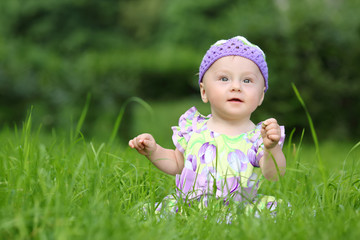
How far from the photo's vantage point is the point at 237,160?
2.70 metres

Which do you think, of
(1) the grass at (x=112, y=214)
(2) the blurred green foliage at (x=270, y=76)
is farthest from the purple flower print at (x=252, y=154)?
(2) the blurred green foliage at (x=270, y=76)

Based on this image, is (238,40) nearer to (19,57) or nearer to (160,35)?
(19,57)

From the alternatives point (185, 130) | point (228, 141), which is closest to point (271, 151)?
point (228, 141)

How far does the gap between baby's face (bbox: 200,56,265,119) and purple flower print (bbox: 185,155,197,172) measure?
29 cm

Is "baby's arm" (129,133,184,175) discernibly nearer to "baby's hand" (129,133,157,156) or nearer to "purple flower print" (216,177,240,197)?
"baby's hand" (129,133,157,156)

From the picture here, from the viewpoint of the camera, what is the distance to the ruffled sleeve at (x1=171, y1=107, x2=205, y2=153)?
9.48ft

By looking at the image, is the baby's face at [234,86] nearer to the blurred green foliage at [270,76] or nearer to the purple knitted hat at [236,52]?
the purple knitted hat at [236,52]

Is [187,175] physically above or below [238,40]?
below

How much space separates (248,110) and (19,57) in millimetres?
8147

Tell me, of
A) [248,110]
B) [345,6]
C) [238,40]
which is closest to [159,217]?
[248,110]

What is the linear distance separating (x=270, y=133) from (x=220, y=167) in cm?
38

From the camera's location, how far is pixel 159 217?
7.54ft

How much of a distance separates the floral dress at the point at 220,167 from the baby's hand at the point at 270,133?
0.56 ft

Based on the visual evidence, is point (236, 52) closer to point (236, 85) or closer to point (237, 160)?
point (236, 85)
